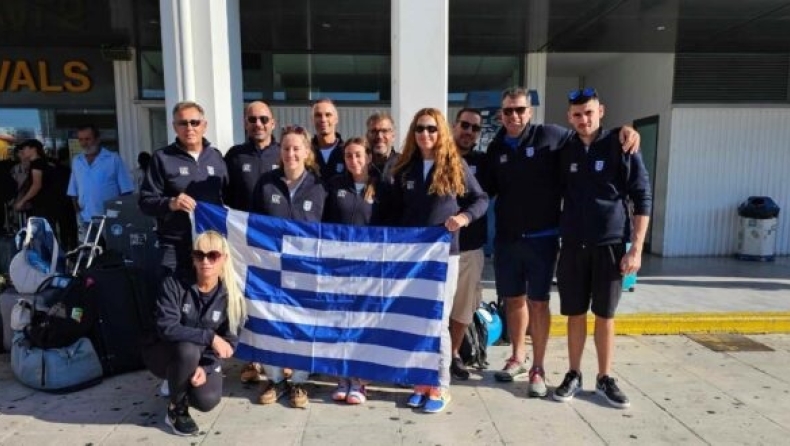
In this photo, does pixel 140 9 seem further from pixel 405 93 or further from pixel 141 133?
pixel 405 93

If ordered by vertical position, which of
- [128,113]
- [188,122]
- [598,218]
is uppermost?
[128,113]

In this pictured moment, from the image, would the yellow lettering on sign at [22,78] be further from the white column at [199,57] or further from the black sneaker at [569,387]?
the black sneaker at [569,387]

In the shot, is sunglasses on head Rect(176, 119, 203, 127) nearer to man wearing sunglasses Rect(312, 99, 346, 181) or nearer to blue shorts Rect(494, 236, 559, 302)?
man wearing sunglasses Rect(312, 99, 346, 181)

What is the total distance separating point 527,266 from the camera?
12.5ft

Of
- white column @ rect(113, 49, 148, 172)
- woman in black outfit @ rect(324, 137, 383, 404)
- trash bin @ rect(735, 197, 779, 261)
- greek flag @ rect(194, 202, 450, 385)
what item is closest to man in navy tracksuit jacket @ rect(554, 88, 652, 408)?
greek flag @ rect(194, 202, 450, 385)

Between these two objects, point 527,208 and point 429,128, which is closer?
point 429,128

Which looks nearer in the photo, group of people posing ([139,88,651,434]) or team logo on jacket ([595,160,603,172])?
group of people posing ([139,88,651,434])

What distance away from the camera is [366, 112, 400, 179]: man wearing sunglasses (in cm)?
367

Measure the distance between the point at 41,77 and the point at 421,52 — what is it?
6.48 m

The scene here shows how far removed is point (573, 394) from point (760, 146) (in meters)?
7.28

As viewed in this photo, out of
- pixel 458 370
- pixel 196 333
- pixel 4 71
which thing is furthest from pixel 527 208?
pixel 4 71

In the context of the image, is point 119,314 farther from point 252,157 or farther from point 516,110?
point 516,110

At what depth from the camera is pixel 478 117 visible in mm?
4008

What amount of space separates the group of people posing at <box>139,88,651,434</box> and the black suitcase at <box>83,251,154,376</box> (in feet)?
1.93
